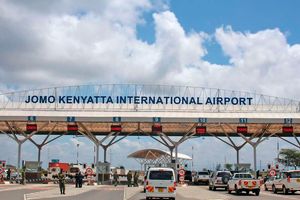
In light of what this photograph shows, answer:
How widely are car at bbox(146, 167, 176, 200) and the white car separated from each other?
40.4ft

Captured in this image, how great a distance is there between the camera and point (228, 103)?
55562 mm

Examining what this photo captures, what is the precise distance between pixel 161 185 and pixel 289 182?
13.0 m

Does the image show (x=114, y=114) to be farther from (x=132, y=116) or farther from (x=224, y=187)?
(x=224, y=187)

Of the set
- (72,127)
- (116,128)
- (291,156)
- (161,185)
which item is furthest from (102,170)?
(291,156)

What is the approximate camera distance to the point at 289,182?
3428cm

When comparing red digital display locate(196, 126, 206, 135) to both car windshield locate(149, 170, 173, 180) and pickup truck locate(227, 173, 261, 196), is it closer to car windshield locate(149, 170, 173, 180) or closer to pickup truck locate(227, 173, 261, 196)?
pickup truck locate(227, 173, 261, 196)

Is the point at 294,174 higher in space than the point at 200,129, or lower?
lower

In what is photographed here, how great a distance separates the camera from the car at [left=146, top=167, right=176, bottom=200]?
2489cm

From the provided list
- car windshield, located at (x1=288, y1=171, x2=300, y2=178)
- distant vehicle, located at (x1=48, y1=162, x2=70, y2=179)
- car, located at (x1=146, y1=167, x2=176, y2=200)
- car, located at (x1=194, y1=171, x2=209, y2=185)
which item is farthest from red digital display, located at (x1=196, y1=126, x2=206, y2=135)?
distant vehicle, located at (x1=48, y1=162, x2=70, y2=179)

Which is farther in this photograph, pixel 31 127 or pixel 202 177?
pixel 202 177

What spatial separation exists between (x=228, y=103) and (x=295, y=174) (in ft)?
72.4

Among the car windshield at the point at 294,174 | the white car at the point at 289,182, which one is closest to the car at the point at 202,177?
the white car at the point at 289,182

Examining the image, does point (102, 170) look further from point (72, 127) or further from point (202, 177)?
point (202, 177)

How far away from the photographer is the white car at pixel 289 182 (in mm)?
33844
